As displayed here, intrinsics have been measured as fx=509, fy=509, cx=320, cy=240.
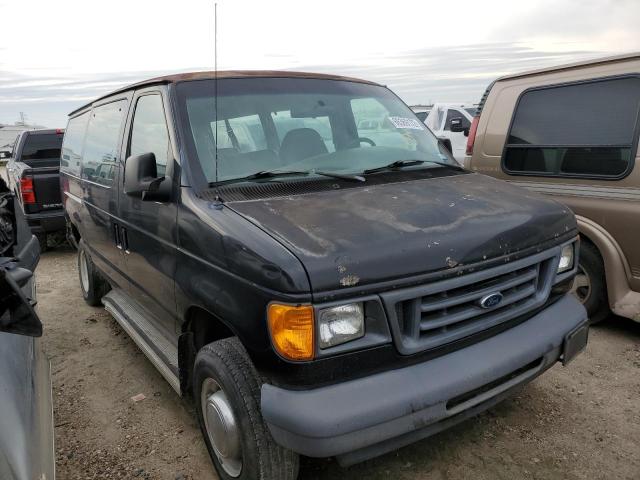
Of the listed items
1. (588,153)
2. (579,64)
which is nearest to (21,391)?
(588,153)

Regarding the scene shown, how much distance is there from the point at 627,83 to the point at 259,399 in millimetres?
3795

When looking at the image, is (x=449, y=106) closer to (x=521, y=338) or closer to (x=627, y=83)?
(x=627, y=83)

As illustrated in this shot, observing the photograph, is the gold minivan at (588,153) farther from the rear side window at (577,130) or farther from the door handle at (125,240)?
the door handle at (125,240)

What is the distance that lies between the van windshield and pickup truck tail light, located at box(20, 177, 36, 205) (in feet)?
18.7

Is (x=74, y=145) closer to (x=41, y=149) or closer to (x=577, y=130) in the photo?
(x=577, y=130)

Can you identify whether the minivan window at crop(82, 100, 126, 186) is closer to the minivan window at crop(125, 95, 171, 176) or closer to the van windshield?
the minivan window at crop(125, 95, 171, 176)

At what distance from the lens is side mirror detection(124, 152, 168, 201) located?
2.71 metres

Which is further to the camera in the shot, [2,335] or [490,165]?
[490,165]

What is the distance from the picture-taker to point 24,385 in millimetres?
1804

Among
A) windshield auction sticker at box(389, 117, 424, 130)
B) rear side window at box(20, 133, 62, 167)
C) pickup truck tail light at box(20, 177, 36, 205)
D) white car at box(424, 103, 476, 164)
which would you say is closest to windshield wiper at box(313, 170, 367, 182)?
windshield auction sticker at box(389, 117, 424, 130)

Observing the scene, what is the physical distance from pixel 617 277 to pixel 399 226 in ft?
8.74

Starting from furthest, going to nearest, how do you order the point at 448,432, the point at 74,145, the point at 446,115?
the point at 446,115 → the point at 74,145 → the point at 448,432

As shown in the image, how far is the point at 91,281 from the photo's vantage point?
5.29 meters

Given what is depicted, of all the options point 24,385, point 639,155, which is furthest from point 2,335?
point 639,155
